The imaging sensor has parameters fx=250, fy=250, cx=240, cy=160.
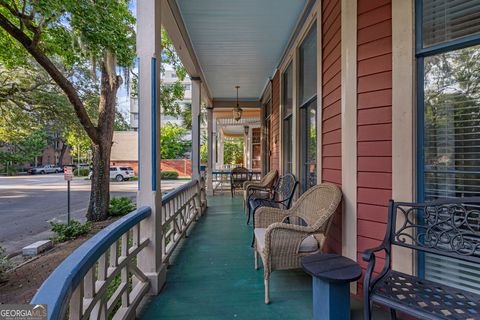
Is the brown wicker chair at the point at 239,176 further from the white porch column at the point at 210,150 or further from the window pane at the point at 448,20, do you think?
the window pane at the point at 448,20

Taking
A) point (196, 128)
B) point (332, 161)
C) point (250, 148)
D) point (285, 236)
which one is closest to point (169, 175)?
point (250, 148)

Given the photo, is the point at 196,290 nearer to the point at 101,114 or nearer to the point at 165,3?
the point at 165,3

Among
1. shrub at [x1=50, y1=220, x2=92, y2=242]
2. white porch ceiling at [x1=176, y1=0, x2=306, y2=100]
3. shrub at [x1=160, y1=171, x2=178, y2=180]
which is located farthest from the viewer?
shrub at [x1=160, y1=171, x2=178, y2=180]

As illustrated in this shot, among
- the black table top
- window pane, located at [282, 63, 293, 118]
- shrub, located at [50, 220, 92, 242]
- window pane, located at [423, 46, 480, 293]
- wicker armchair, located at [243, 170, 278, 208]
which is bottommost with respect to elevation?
shrub, located at [50, 220, 92, 242]

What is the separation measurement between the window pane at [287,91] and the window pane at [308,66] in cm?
58

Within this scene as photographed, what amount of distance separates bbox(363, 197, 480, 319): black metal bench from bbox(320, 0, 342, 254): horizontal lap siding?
2.02 feet

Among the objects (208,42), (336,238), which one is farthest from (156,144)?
(208,42)

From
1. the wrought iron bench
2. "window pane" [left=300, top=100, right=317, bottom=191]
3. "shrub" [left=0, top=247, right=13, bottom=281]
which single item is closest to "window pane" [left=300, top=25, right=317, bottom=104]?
"window pane" [left=300, top=100, right=317, bottom=191]

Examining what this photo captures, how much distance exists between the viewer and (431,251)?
1481mm

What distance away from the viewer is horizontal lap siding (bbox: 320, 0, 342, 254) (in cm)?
220

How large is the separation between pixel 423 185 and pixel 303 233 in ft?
2.92

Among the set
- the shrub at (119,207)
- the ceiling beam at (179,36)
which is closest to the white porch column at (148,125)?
the ceiling beam at (179,36)

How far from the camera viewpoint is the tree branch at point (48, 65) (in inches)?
145

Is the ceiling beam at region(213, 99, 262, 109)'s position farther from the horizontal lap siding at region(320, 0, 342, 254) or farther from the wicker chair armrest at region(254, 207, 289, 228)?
the wicker chair armrest at region(254, 207, 289, 228)
